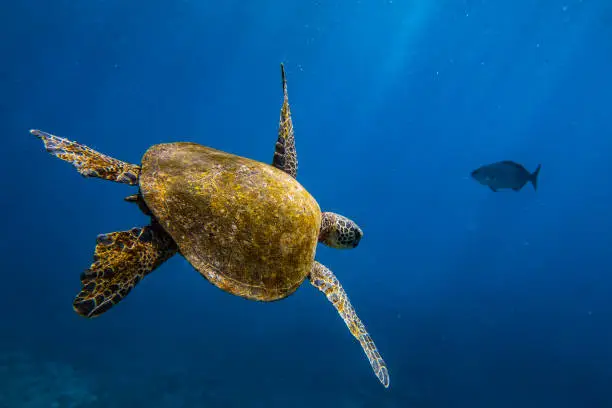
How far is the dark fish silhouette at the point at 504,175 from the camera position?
917 cm

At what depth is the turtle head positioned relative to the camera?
13.9 ft

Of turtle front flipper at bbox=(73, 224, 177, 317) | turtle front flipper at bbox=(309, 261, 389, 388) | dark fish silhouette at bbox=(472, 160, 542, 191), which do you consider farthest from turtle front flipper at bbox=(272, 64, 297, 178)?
dark fish silhouette at bbox=(472, 160, 542, 191)

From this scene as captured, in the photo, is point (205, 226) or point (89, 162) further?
point (89, 162)

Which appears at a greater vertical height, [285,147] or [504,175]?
[504,175]

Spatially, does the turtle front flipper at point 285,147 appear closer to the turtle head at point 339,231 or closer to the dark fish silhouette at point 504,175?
the turtle head at point 339,231

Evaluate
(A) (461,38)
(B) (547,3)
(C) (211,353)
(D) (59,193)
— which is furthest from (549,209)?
(D) (59,193)

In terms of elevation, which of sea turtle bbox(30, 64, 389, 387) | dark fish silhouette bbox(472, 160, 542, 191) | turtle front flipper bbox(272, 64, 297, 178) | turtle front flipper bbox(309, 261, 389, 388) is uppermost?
dark fish silhouette bbox(472, 160, 542, 191)

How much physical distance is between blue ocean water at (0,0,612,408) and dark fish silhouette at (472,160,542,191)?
837cm

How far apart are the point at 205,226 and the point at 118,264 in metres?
0.70

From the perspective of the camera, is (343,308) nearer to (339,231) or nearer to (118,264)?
(339,231)

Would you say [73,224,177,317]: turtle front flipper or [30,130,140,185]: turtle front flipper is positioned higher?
[30,130,140,185]: turtle front flipper

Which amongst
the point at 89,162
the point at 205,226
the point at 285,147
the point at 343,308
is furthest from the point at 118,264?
the point at 343,308

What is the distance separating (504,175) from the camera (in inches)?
366

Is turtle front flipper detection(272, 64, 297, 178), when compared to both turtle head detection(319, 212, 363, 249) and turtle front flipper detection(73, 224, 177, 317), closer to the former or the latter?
turtle head detection(319, 212, 363, 249)
